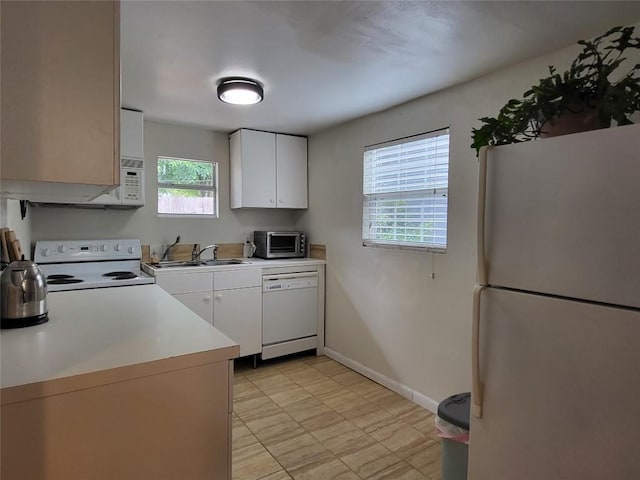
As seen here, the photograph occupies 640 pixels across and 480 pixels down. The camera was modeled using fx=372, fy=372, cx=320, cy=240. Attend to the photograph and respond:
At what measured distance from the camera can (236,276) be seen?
329 cm

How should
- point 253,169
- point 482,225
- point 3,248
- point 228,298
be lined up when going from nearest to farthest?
point 482,225
point 3,248
point 228,298
point 253,169

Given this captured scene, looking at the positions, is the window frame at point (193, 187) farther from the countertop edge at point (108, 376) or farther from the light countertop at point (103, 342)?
the countertop edge at point (108, 376)

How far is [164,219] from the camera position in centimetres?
354

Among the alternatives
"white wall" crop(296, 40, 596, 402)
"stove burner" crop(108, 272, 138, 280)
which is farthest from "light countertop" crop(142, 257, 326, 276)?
"white wall" crop(296, 40, 596, 402)

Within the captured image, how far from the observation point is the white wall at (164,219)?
3094mm

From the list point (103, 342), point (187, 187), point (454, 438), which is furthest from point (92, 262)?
point (454, 438)

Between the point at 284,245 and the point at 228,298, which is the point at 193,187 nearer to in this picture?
the point at 284,245

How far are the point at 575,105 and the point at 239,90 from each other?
1.81m

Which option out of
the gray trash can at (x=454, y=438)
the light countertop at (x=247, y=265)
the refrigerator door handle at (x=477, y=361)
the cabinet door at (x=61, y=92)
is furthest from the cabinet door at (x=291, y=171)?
the cabinet door at (x=61, y=92)

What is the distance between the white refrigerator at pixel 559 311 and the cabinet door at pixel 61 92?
4.13 feet

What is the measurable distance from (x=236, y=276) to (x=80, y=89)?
2.44m

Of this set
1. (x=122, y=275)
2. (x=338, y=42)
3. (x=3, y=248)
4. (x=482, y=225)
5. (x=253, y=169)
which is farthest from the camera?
(x=253, y=169)

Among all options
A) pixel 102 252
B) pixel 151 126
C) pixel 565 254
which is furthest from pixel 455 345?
pixel 151 126

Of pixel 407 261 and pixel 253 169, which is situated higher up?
pixel 253 169
